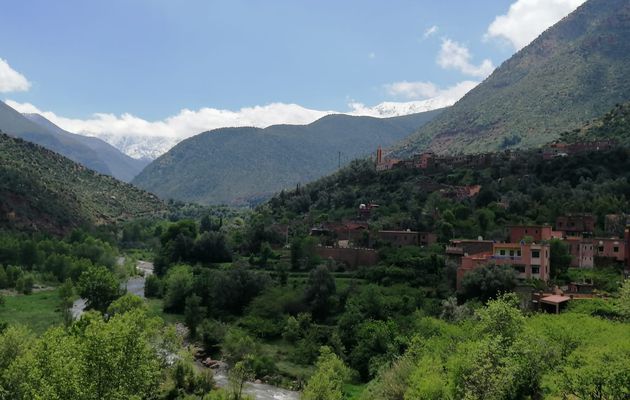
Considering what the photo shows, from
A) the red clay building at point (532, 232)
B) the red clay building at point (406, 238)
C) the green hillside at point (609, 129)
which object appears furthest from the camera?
the green hillside at point (609, 129)

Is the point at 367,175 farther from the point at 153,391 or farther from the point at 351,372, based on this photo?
the point at 153,391

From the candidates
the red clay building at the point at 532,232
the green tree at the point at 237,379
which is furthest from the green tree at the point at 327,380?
the red clay building at the point at 532,232

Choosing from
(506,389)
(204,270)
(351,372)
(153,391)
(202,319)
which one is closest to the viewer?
(506,389)

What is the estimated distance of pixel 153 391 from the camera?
36.3 metres

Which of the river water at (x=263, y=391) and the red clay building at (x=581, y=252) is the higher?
the red clay building at (x=581, y=252)

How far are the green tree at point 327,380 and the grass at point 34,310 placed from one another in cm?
2647

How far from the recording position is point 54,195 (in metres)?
116

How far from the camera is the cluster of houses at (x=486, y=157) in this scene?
9725cm

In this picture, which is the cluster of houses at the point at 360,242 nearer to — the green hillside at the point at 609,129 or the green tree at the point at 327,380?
the green tree at the point at 327,380

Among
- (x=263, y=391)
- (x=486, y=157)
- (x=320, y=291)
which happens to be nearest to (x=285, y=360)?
(x=263, y=391)

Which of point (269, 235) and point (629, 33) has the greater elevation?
point (629, 33)

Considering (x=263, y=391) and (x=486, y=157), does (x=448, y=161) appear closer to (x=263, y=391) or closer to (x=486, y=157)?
(x=486, y=157)

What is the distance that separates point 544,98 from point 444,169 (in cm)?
8229

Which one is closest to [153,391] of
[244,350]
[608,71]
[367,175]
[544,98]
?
[244,350]
